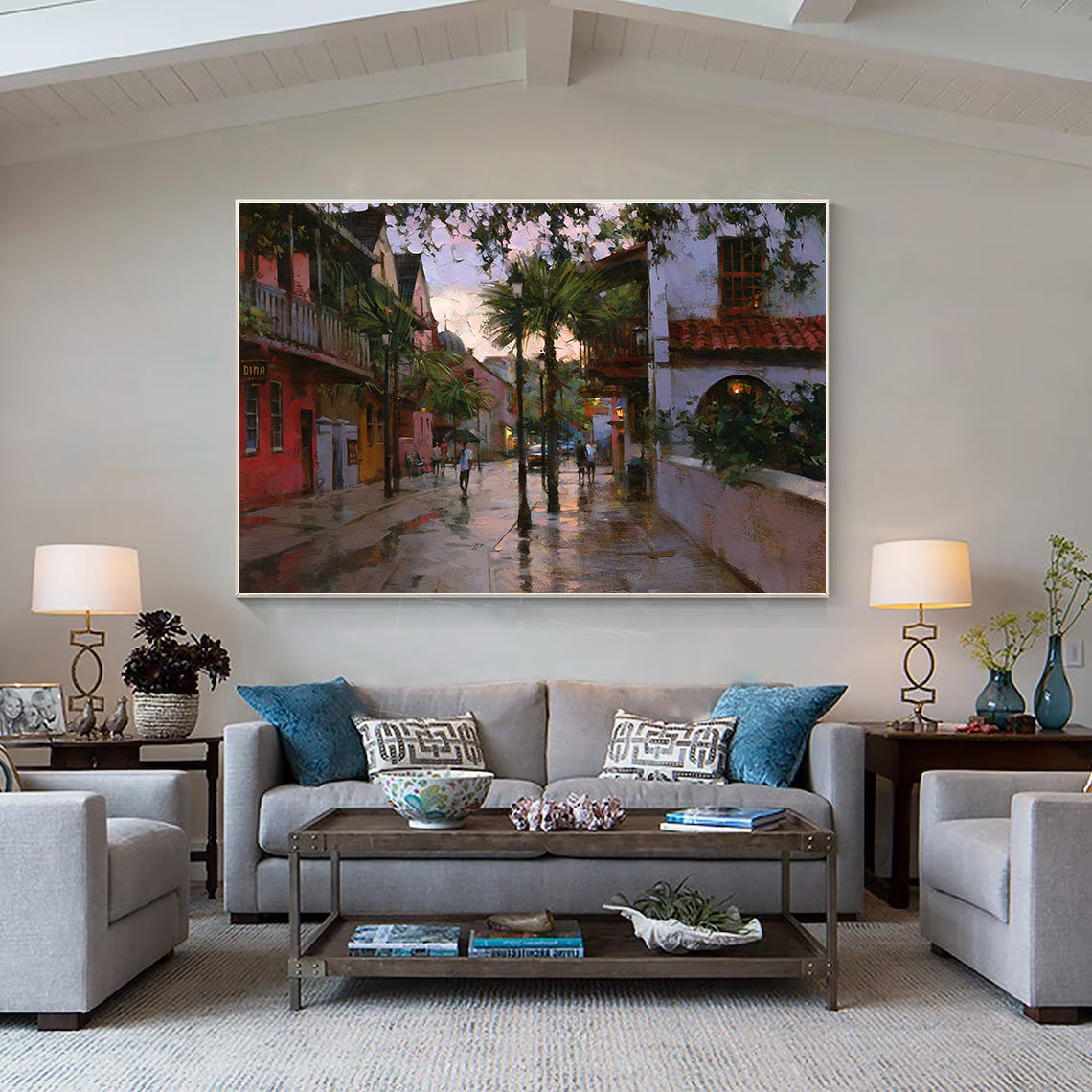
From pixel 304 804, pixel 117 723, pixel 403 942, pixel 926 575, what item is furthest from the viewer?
pixel 926 575

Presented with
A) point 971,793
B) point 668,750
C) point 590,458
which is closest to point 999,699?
point 971,793

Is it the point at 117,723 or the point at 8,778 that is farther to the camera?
the point at 117,723

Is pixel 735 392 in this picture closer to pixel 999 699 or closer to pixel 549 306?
pixel 549 306

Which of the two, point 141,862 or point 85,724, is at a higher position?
point 85,724

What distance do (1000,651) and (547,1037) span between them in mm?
3025

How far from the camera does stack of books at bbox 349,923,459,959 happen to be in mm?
3539

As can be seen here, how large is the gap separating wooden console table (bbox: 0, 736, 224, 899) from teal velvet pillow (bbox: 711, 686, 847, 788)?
1954mm

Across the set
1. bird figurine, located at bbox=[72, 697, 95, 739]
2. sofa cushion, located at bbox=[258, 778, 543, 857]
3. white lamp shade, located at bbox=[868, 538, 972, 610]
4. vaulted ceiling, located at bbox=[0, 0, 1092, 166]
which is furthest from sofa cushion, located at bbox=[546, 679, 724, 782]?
vaulted ceiling, located at bbox=[0, 0, 1092, 166]

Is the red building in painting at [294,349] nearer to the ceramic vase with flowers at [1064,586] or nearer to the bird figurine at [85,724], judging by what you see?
the bird figurine at [85,724]

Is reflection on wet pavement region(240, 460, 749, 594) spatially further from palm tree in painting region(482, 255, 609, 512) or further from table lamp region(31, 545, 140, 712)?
table lamp region(31, 545, 140, 712)

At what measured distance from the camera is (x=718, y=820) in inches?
141

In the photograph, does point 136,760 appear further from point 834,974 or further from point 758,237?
point 758,237

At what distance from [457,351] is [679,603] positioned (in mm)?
1407

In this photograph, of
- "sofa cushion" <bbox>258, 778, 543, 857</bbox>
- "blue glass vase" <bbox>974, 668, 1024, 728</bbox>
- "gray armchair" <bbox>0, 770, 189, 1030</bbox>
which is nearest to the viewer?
"gray armchair" <bbox>0, 770, 189, 1030</bbox>
